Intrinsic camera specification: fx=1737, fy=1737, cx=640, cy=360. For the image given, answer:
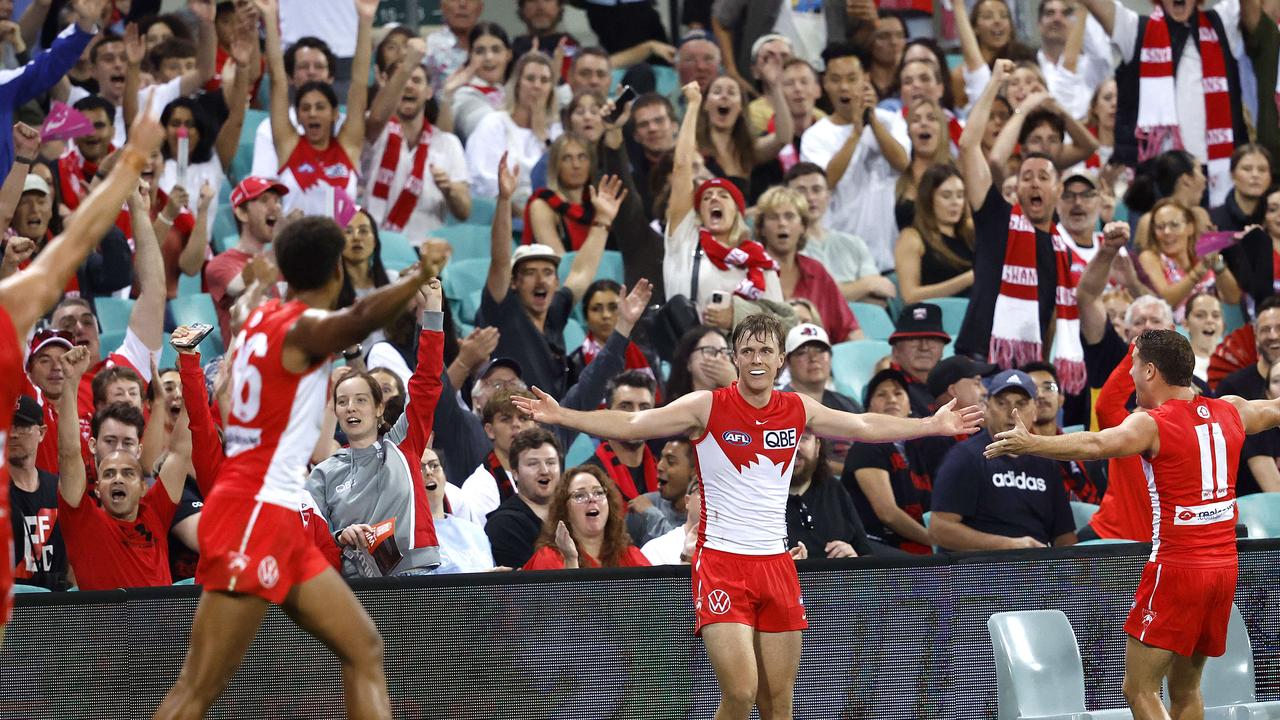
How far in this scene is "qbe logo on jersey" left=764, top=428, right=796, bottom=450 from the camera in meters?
7.31

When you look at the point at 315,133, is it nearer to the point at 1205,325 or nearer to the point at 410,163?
the point at 410,163

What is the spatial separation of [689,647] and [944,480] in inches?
86.3

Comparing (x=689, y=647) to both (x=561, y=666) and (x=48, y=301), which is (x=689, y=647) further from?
(x=48, y=301)

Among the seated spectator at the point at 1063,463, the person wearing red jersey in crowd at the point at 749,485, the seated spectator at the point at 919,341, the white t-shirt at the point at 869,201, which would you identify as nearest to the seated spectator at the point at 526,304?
the seated spectator at the point at 919,341

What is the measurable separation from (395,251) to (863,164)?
3598 millimetres

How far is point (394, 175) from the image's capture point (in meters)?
12.4

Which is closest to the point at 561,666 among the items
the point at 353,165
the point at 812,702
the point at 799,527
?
the point at 812,702

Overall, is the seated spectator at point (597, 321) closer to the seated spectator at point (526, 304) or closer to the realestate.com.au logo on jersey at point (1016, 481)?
the seated spectator at point (526, 304)

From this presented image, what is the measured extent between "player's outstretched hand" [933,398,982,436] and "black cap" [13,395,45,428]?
4.21 m

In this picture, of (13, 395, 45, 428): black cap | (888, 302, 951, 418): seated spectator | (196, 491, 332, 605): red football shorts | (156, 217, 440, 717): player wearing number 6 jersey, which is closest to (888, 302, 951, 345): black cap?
(888, 302, 951, 418): seated spectator

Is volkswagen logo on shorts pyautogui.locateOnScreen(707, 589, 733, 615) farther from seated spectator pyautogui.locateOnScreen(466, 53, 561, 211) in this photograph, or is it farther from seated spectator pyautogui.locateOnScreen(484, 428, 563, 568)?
seated spectator pyautogui.locateOnScreen(466, 53, 561, 211)

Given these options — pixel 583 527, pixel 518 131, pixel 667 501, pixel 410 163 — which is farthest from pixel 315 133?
pixel 583 527

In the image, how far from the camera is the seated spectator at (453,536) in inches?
326

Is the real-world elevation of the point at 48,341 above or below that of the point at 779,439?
Result: above
